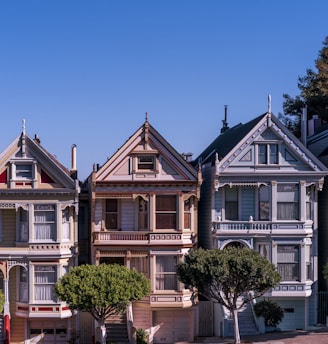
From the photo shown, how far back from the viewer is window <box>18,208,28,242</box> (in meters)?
36.3

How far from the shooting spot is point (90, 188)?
37.4 m

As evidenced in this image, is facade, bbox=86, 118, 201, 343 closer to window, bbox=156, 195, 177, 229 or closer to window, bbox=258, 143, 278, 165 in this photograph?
window, bbox=156, 195, 177, 229

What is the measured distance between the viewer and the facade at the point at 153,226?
36.1 meters

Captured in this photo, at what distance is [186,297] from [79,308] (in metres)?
6.98

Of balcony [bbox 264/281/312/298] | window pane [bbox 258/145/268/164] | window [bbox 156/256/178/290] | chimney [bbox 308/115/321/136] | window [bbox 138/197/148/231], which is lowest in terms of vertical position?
balcony [bbox 264/281/312/298]

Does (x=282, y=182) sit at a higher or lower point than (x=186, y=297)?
higher

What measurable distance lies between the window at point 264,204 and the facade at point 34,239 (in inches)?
409

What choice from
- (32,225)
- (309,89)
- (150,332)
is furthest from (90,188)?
(309,89)

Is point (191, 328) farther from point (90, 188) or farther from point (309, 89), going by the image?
point (309, 89)

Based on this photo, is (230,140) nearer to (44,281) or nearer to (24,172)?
(24,172)

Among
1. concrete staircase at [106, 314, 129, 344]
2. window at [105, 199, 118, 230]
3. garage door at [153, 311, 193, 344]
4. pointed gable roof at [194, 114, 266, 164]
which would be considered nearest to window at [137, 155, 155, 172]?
window at [105, 199, 118, 230]

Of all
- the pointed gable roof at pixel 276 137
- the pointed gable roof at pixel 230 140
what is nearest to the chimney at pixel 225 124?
the pointed gable roof at pixel 230 140

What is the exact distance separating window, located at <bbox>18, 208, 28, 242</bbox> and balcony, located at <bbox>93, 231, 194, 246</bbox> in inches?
151

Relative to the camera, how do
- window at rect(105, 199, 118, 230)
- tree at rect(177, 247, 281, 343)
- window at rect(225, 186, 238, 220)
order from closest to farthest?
tree at rect(177, 247, 281, 343)
window at rect(105, 199, 118, 230)
window at rect(225, 186, 238, 220)
